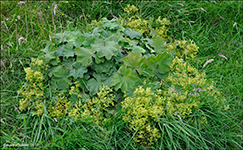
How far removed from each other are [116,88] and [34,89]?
1039 millimetres

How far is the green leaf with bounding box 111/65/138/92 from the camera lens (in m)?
2.51

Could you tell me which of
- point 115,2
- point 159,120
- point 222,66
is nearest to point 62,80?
point 159,120

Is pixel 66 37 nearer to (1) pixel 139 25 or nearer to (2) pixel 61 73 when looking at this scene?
(2) pixel 61 73

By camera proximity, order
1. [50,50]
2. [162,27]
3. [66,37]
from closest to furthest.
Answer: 1. [50,50]
2. [66,37]
3. [162,27]

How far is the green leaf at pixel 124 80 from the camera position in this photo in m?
2.51

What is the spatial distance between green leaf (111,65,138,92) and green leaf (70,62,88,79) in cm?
38

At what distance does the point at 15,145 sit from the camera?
2158 mm

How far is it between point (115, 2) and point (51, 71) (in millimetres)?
1874

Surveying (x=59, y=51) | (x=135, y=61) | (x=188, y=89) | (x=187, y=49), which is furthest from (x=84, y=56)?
(x=187, y=49)

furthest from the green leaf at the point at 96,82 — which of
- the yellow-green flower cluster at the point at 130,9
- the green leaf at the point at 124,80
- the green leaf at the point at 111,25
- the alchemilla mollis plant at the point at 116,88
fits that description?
the yellow-green flower cluster at the point at 130,9

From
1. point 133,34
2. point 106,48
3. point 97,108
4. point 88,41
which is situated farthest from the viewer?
point 133,34

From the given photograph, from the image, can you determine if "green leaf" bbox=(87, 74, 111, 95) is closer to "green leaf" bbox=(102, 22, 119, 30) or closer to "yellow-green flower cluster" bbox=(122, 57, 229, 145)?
"yellow-green flower cluster" bbox=(122, 57, 229, 145)

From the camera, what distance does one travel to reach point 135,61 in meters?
2.63

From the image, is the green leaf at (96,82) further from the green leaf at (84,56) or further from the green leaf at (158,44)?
the green leaf at (158,44)
